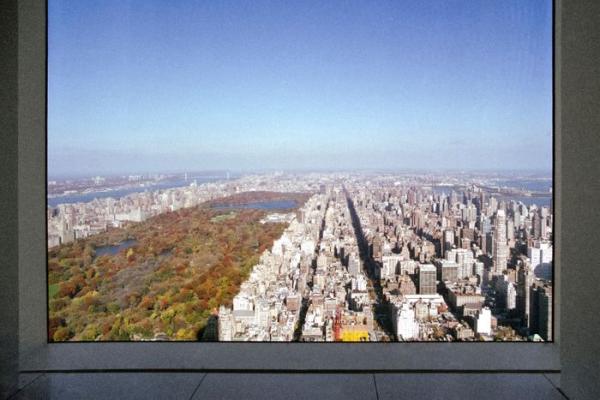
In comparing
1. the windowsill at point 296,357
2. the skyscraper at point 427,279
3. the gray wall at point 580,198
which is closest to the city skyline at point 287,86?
the skyscraper at point 427,279

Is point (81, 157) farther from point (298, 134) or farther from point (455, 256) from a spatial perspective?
point (455, 256)

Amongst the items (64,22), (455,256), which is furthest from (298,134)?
(64,22)

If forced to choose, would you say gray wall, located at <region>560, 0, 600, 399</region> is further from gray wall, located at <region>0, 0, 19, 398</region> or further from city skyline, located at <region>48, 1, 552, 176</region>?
gray wall, located at <region>0, 0, 19, 398</region>

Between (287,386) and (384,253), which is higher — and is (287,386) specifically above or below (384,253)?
below

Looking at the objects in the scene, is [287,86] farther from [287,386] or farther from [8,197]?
[287,386]

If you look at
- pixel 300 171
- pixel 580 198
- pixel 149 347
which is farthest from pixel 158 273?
pixel 580 198
